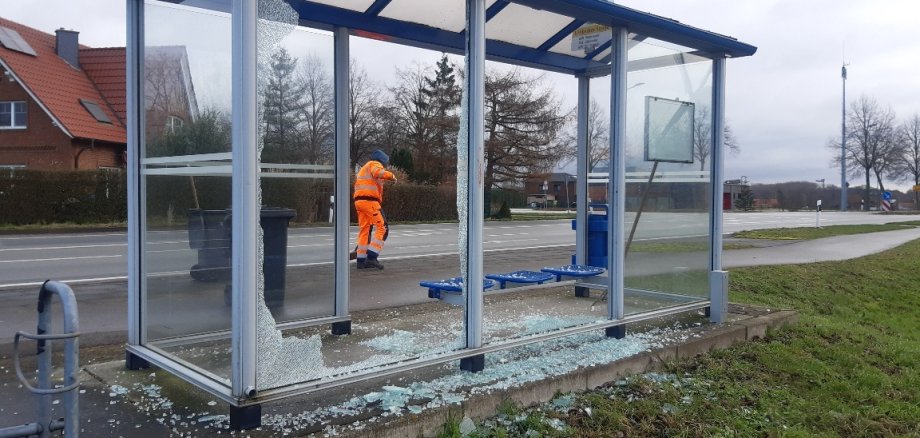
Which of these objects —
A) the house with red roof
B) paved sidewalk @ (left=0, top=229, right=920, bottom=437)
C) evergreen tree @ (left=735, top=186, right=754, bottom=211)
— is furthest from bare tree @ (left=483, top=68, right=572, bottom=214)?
evergreen tree @ (left=735, top=186, right=754, bottom=211)

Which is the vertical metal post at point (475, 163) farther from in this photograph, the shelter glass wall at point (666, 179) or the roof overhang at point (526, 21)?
the shelter glass wall at point (666, 179)

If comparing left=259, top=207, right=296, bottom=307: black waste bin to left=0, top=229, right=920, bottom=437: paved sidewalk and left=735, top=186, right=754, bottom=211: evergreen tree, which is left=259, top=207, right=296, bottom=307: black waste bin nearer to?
left=0, top=229, right=920, bottom=437: paved sidewalk

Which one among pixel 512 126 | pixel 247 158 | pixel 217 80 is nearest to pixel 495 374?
pixel 247 158

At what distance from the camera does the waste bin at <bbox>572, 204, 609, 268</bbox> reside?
7613 mm

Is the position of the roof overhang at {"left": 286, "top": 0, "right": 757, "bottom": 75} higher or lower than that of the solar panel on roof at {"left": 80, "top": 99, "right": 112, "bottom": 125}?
lower

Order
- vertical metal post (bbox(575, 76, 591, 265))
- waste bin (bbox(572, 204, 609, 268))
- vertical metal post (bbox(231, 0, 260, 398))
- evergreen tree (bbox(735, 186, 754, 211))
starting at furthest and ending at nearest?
1. evergreen tree (bbox(735, 186, 754, 211))
2. waste bin (bbox(572, 204, 609, 268))
3. vertical metal post (bbox(575, 76, 591, 265))
4. vertical metal post (bbox(231, 0, 260, 398))

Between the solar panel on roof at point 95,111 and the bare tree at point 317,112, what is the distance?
27.0 m

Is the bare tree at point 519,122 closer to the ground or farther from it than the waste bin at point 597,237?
farther from it

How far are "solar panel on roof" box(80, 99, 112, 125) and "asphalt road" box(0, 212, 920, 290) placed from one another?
10428 mm

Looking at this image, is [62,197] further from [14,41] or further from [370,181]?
[370,181]

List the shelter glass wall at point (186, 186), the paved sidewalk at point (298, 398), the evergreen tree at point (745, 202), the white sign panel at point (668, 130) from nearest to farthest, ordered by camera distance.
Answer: the paved sidewalk at point (298, 398) → the shelter glass wall at point (186, 186) → the white sign panel at point (668, 130) → the evergreen tree at point (745, 202)

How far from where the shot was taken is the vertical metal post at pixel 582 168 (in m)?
7.41

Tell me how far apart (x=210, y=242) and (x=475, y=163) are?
1.65m

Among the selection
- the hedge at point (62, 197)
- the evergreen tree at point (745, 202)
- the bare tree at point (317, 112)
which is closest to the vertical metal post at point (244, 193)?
the bare tree at point (317, 112)
